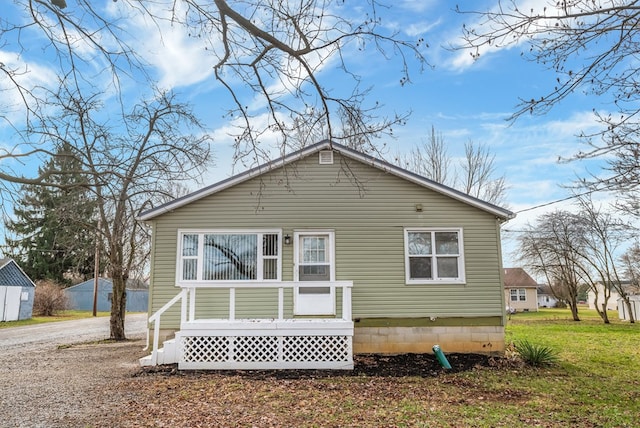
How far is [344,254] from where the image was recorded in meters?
11.1

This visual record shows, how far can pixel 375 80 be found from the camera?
5.58 meters

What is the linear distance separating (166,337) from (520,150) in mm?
10790

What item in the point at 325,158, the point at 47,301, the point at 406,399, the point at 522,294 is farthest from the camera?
the point at 522,294

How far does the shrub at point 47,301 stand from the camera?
32.2 meters

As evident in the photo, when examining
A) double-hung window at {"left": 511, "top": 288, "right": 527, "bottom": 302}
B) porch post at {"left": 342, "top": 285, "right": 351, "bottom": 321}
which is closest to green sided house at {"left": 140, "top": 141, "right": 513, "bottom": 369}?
porch post at {"left": 342, "top": 285, "right": 351, "bottom": 321}

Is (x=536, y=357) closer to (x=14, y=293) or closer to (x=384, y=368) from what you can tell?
(x=384, y=368)

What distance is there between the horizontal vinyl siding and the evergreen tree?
111 inches

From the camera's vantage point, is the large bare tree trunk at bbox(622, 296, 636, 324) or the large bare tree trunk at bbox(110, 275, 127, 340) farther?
the large bare tree trunk at bbox(622, 296, 636, 324)

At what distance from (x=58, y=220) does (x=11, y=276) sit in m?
17.2

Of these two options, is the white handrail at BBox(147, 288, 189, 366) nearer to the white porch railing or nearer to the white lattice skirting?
the white porch railing

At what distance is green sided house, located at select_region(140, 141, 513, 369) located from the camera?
10.9m

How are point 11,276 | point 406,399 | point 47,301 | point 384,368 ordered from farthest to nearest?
point 47,301 → point 11,276 → point 384,368 → point 406,399

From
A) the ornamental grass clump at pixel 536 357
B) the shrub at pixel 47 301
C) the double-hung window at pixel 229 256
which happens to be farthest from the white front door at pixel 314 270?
the shrub at pixel 47 301

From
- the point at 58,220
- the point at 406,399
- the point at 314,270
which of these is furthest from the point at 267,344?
the point at 58,220
